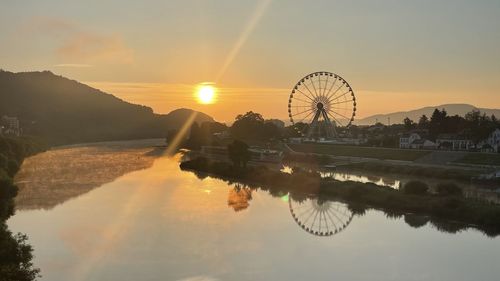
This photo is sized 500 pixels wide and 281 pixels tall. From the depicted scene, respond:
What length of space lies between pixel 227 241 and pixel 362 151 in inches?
1515

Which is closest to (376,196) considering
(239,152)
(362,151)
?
(239,152)

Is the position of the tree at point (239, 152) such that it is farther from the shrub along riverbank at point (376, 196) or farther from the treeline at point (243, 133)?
the treeline at point (243, 133)

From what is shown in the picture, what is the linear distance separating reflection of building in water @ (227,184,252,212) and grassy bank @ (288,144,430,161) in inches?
804

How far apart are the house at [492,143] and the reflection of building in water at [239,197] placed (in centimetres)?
2663

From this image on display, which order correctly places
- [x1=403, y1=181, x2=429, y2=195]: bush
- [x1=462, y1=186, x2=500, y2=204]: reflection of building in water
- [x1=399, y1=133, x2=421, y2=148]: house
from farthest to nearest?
[x1=399, y1=133, x2=421, y2=148]: house, [x1=462, y1=186, x2=500, y2=204]: reflection of building in water, [x1=403, y1=181, x2=429, y2=195]: bush

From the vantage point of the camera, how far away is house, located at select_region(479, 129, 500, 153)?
48.9 meters

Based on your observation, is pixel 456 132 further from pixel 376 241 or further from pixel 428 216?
pixel 376 241

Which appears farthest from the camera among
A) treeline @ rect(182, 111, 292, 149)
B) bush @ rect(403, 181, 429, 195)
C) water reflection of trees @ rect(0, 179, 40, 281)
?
treeline @ rect(182, 111, 292, 149)

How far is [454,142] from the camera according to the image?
56562mm

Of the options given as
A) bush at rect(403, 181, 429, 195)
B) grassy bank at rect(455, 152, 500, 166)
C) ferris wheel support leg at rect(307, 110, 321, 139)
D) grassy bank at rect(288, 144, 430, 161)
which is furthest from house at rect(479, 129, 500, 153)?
bush at rect(403, 181, 429, 195)

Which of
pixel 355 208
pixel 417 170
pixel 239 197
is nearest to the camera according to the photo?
pixel 355 208

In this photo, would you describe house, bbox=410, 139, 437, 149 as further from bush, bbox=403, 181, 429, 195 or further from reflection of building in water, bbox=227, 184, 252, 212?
bush, bbox=403, 181, 429, 195

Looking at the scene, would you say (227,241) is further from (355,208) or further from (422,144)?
(422,144)

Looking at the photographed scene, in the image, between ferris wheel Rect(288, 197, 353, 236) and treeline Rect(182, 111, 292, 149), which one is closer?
ferris wheel Rect(288, 197, 353, 236)
